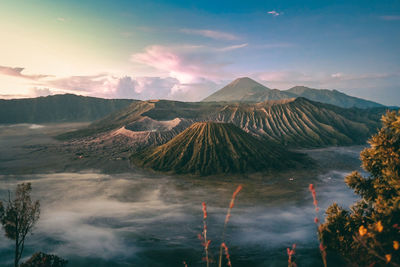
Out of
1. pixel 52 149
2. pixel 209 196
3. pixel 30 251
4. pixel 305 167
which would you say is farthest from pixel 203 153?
pixel 52 149

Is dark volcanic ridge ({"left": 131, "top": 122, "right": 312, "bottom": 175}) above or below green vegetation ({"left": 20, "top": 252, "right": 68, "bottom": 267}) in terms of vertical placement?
above

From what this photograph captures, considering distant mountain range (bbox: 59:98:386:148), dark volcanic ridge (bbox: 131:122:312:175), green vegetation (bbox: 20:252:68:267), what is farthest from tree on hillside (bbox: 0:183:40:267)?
distant mountain range (bbox: 59:98:386:148)

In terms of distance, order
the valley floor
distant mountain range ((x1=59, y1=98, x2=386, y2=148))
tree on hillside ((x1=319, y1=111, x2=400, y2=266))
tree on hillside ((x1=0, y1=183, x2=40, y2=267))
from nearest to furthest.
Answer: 1. tree on hillside ((x1=319, y1=111, x2=400, y2=266))
2. tree on hillside ((x1=0, y1=183, x2=40, y2=267))
3. the valley floor
4. distant mountain range ((x1=59, y1=98, x2=386, y2=148))

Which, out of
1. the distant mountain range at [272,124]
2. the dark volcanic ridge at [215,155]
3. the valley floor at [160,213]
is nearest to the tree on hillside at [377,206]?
the valley floor at [160,213]

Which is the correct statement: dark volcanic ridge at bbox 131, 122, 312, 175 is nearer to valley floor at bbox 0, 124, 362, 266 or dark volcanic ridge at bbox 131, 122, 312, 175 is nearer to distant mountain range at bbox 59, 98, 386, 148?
valley floor at bbox 0, 124, 362, 266

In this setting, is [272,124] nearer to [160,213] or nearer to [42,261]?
[160,213]

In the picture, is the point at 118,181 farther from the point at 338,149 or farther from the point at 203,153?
the point at 338,149

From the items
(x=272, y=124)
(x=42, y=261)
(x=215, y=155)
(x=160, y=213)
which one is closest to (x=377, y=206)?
(x=42, y=261)
